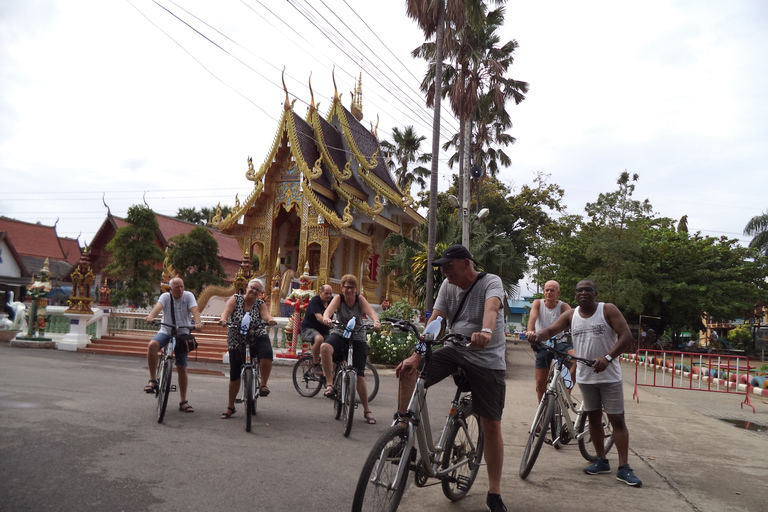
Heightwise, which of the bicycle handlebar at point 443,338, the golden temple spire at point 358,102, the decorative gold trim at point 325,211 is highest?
the golden temple spire at point 358,102

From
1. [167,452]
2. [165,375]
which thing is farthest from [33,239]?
[167,452]

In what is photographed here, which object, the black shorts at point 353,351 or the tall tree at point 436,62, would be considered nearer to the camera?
the black shorts at point 353,351

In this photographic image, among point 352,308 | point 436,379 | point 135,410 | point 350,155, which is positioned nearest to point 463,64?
point 350,155

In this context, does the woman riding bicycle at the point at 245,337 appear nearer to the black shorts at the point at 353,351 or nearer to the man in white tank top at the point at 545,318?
the black shorts at the point at 353,351

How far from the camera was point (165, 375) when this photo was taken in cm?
655

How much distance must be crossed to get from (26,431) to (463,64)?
19601 millimetres

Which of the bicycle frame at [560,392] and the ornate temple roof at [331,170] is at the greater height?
the ornate temple roof at [331,170]

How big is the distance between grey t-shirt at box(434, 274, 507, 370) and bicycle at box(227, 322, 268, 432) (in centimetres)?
288

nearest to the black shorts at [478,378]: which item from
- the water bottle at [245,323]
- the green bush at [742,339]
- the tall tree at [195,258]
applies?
the water bottle at [245,323]

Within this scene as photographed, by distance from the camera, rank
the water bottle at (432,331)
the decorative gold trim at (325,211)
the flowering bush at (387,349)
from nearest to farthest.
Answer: the water bottle at (432,331), the flowering bush at (387,349), the decorative gold trim at (325,211)

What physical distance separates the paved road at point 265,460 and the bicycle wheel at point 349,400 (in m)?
0.16

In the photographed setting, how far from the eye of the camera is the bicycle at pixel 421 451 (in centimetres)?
322

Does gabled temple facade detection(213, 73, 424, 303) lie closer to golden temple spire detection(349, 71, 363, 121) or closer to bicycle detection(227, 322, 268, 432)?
golden temple spire detection(349, 71, 363, 121)

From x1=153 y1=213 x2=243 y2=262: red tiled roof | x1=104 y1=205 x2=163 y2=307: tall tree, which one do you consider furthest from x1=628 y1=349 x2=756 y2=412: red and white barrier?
x1=153 y1=213 x2=243 y2=262: red tiled roof
